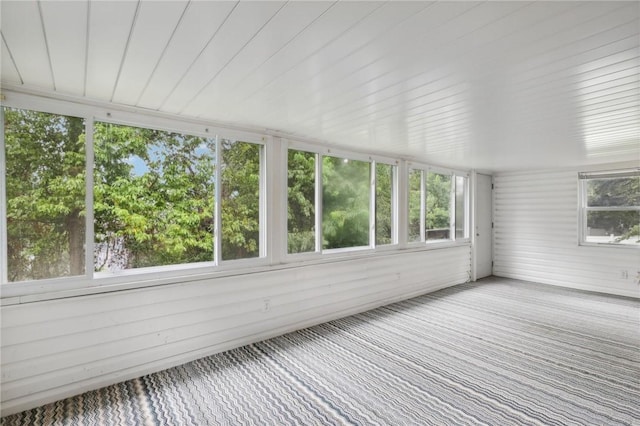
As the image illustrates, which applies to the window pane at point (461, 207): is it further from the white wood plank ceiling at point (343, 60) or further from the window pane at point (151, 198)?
the window pane at point (151, 198)

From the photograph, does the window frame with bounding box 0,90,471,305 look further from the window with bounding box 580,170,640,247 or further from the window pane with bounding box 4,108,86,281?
the window with bounding box 580,170,640,247

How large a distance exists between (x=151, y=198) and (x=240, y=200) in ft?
2.70

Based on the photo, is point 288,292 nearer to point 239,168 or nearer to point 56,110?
point 239,168

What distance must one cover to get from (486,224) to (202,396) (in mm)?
6293

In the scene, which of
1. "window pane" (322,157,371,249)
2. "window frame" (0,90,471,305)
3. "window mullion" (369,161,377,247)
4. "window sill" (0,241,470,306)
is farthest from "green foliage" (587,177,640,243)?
"window sill" (0,241,470,306)

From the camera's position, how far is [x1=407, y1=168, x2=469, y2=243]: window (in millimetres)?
5219

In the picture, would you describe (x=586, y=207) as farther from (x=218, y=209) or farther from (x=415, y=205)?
(x=218, y=209)

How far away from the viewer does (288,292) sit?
348cm

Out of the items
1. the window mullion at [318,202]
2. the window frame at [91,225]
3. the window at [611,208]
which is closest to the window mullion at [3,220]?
the window frame at [91,225]

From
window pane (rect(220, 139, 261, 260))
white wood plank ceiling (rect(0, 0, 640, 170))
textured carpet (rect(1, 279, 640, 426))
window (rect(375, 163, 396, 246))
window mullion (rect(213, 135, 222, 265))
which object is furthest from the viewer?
window (rect(375, 163, 396, 246))

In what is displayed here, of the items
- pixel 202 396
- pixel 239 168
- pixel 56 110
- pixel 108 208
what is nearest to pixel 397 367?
pixel 202 396

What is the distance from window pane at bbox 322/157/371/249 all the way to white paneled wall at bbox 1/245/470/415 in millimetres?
397

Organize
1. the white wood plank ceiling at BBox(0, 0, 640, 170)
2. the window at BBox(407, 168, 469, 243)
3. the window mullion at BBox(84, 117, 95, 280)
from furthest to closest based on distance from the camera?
the window at BBox(407, 168, 469, 243), the window mullion at BBox(84, 117, 95, 280), the white wood plank ceiling at BBox(0, 0, 640, 170)

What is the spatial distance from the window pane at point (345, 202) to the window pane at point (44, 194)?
2483mm
